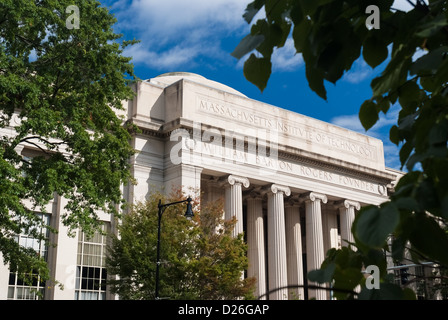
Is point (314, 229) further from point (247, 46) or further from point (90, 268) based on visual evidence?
point (247, 46)

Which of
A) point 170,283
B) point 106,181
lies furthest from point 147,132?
point 106,181

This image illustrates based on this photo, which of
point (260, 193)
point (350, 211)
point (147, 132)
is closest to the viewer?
point (147, 132)

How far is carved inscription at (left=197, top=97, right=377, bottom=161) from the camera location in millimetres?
50219

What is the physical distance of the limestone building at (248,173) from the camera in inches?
1686

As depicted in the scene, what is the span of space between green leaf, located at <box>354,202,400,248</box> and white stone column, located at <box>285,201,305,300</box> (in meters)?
52.4

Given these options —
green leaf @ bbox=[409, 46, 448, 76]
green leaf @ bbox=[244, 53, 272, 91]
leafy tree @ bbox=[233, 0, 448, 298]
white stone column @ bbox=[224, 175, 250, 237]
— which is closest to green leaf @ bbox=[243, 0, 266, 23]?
leafy tree @ bbox=[233, 0, 448, 298]

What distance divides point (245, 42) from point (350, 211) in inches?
2244

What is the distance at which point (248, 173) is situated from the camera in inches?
1956

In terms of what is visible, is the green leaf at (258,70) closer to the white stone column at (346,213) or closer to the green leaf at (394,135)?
the green leaf at (394,135)

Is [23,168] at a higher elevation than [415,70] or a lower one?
higher

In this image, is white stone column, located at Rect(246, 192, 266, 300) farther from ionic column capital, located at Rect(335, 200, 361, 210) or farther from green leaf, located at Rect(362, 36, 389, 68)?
green leaf, located at Rect(362, 36, 389, 68)

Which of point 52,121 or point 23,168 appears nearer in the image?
point 52,121

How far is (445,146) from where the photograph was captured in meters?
1.89

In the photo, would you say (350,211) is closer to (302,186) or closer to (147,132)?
(302,186)
